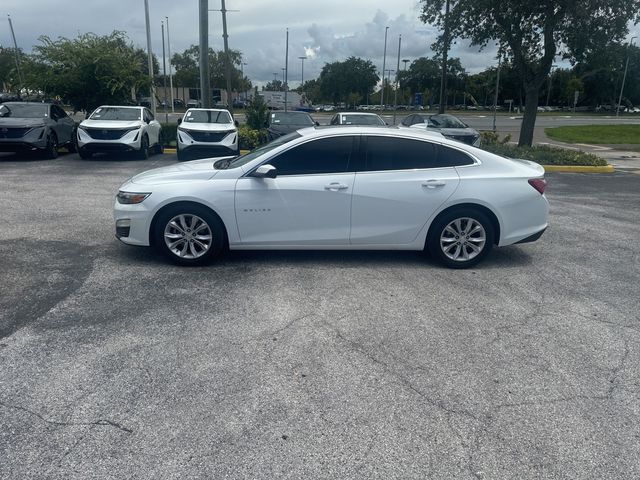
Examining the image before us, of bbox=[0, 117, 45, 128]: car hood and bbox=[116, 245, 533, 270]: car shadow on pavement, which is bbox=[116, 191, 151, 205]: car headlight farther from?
bbox=[0, 117, 45, 128]: car hood

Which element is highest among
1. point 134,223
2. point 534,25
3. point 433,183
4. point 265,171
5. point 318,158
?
point 534,25

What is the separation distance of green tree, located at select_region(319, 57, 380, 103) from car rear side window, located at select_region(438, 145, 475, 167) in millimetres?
85626

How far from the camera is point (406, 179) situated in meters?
6.12

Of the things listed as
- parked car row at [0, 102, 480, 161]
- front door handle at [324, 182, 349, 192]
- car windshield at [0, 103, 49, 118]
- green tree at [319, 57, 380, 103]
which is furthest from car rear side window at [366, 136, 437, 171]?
green tree at [319, 57, 380, 103]

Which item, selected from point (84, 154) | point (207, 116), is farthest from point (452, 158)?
point (84, 154)

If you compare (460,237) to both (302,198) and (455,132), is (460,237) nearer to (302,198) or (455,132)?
(302,198)

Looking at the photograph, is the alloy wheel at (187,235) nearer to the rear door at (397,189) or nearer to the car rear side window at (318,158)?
the car rear side window at (318,158)

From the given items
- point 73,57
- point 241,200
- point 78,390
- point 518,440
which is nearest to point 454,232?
point 241,200

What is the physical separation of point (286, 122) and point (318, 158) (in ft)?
42.0

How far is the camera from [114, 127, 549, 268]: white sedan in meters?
5.98

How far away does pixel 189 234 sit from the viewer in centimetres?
600

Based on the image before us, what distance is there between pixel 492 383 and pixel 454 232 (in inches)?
106

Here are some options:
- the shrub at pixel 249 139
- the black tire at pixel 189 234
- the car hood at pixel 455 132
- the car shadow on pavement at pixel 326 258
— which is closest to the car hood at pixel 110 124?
the shrub at pixel 249 139

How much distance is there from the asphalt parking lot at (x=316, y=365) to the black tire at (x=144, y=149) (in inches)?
383
